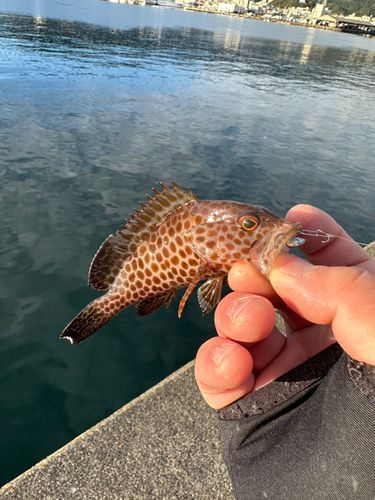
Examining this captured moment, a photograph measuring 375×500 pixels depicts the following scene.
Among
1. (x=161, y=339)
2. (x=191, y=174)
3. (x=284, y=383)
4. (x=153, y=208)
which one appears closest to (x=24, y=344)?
(x=161, y=339)

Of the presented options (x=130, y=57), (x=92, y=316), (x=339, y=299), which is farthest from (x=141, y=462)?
(x=130, y=57)

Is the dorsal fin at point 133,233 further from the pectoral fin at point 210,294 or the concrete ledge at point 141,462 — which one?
the concrete ledge at point 141,462

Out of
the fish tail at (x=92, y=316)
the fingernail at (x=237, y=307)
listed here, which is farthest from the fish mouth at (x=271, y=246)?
the fish tail at (x=92, y=316)

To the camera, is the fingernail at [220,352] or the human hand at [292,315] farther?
the fingernail at [220,352]

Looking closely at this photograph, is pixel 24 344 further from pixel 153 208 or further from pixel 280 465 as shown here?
pixel 280 465

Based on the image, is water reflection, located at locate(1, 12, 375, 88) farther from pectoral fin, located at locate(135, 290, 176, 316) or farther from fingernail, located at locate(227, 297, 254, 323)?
fingernail, located at locate(227, 297, 254, 323)

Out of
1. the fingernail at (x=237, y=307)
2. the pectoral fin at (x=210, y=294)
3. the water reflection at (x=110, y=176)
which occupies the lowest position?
the water reflection at (x=110, y=176)

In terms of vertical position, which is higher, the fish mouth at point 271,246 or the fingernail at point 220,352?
the fish mouth at point 271,246
